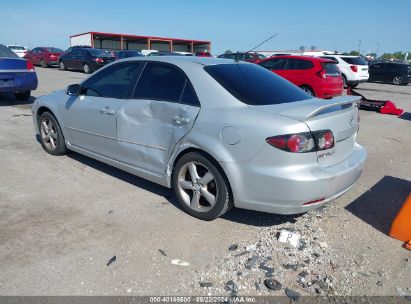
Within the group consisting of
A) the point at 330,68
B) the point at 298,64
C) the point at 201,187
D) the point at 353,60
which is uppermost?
the point at 353,60

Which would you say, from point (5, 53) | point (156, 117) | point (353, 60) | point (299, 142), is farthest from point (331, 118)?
point (353, 60)

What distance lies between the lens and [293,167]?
10.1ft

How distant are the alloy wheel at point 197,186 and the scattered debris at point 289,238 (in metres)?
→ 0.70

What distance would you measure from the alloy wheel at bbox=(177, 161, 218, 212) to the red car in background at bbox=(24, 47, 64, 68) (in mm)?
24882

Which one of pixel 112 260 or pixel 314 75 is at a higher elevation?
pixel 314 75

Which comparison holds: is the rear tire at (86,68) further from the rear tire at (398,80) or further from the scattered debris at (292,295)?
the scattered debris at (292,295)

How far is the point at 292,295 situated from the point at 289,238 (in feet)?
2.55

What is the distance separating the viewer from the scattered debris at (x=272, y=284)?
108 inches

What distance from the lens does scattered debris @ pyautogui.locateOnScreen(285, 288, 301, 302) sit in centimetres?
264

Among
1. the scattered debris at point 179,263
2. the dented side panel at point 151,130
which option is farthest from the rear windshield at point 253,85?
the scattered debris at point 179,263

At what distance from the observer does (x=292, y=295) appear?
8.77ft

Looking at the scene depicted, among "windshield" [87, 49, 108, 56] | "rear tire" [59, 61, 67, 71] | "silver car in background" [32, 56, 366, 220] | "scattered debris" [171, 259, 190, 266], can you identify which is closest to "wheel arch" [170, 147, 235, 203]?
"silver car in background" [32, 56, 366, 220]

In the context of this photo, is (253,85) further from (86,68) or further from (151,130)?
(86,68)

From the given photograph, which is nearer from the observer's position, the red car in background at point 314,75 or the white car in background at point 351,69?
the red car in background at point 314,75
